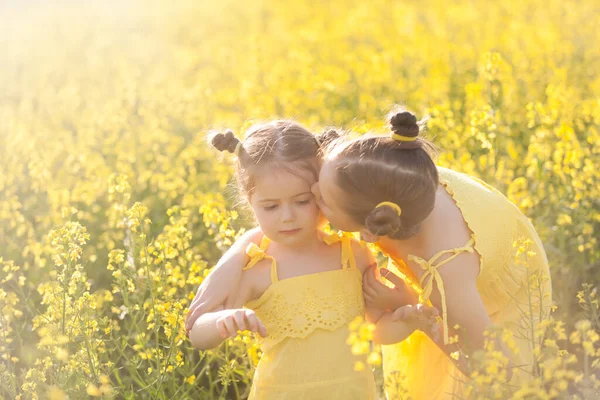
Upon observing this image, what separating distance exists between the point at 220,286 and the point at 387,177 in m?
0.61

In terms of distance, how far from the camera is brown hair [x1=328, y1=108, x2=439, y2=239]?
2.85 m

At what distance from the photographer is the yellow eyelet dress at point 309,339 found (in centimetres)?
291

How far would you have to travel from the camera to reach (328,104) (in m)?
7.18

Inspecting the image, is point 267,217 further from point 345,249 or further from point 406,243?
point 406,243

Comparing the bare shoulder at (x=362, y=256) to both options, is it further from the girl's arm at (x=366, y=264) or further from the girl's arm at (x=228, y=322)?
the girl's arm at (x=228, y=322)

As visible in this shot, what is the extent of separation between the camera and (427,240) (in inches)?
120

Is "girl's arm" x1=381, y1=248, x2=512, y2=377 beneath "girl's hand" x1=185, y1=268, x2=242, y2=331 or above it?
beneath

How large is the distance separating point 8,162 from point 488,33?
5620 millimetres

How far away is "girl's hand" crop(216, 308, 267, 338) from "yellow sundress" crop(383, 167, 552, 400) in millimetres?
633

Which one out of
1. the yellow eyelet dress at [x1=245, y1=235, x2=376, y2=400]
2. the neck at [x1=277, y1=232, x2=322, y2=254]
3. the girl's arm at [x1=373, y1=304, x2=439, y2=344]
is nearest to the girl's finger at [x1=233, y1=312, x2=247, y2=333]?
the yellow eyelet dress at [x1=245, y1=235, x2=376, y2=400]

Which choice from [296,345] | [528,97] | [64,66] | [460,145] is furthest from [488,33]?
[296,345]

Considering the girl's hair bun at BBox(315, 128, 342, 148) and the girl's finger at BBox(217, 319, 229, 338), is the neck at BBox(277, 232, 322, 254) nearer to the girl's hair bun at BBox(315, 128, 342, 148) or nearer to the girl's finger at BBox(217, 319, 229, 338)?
the girl's hair bun at BBox(315, 128, 342, 148)

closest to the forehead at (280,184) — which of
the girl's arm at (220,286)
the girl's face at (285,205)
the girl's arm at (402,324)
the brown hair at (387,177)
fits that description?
the girl's face at (285,205)

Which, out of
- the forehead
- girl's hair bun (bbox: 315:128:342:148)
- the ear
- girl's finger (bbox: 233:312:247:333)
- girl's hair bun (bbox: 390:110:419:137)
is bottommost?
girl's finger (bbox: 233:312:247:333)
